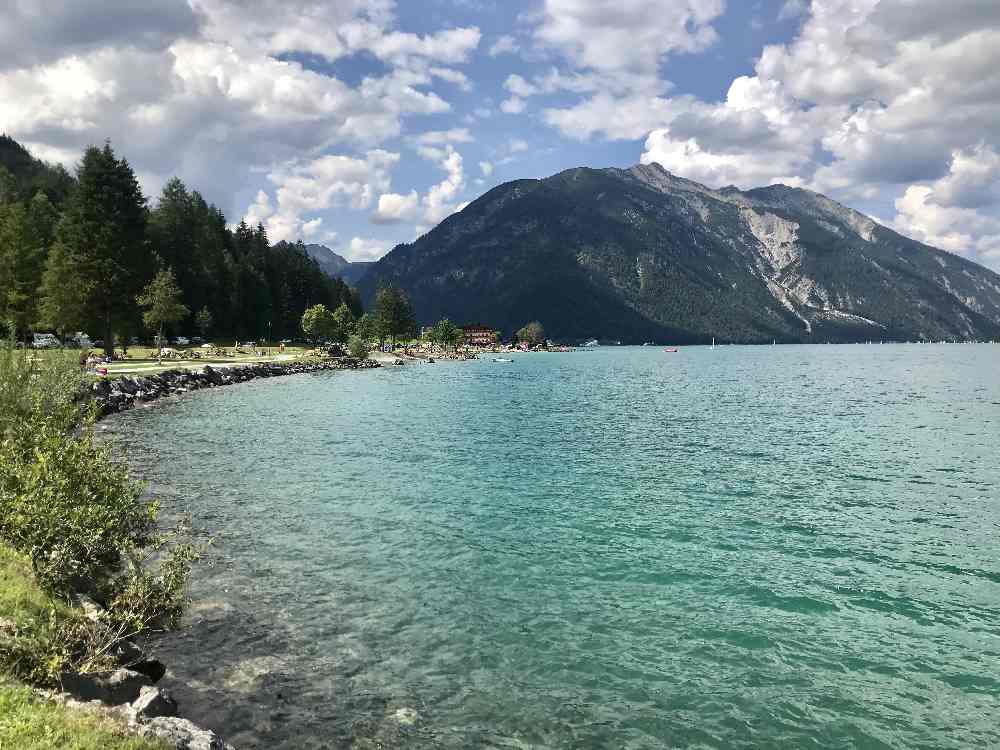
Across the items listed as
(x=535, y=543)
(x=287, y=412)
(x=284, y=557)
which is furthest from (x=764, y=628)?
(x=287, y=412)

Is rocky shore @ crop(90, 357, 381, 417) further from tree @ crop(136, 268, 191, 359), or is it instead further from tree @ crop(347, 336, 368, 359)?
tree @ crop(347, 336, 368, 359)

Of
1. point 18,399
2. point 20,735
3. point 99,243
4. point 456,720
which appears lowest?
point 456,720

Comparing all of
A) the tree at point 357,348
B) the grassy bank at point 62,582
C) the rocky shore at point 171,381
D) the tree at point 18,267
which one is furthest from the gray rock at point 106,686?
the tree at point 357,348

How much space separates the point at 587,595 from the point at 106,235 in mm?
Result: 92293

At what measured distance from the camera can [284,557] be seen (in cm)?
2177

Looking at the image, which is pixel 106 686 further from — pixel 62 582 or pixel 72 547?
pixel 62 582

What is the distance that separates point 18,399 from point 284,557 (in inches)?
528

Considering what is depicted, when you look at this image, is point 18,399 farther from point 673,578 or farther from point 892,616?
point 892,616

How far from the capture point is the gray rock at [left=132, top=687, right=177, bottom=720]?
32.4ft

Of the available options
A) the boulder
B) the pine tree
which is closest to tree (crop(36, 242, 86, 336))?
the pine tree

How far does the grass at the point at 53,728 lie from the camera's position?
8141mm

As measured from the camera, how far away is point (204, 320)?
141000 millimetres

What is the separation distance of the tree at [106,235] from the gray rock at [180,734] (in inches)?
3600

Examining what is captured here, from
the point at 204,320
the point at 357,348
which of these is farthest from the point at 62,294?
the point at 357,348
